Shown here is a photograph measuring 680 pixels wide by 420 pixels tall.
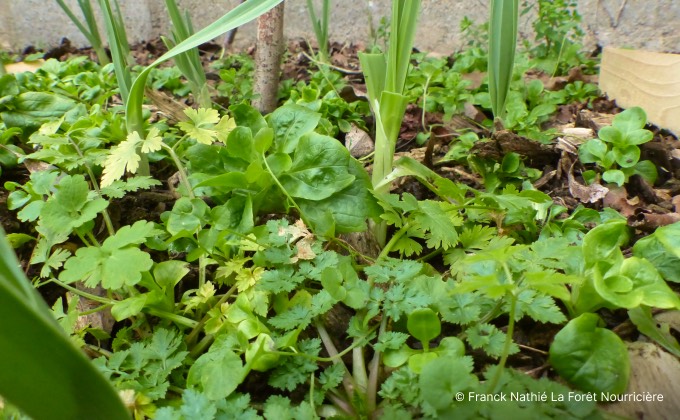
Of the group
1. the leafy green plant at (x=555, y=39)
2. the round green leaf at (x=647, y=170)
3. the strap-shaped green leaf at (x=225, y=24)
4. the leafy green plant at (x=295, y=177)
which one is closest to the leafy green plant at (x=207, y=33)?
the strap-shaped green leaf at (x=225, y=24)

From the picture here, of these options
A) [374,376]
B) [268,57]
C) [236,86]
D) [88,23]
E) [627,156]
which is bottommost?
[374,376]

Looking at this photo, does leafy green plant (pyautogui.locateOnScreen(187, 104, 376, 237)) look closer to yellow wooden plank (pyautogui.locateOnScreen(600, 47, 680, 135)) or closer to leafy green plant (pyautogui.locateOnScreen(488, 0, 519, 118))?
leafy green plant (pyautogui.locateOnScreen(488, 0, 519, 118))

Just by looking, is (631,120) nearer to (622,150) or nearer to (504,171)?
(622,150)

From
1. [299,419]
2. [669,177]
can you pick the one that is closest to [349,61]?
[669,177]

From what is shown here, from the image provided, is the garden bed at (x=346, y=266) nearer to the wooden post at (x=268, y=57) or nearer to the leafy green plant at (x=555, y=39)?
the wooden post at (x=268, y=57)

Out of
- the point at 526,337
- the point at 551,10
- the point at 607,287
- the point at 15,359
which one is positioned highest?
the point at 551,10

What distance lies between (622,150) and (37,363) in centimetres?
128

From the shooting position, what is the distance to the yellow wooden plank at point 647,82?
1.45m

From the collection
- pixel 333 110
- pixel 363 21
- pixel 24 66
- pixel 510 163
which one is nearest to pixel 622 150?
pixel 510 163

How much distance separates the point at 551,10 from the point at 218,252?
65.4 inches

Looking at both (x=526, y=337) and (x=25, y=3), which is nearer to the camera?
(x=526, y=337)

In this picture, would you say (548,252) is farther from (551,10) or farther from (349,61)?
(349,61)

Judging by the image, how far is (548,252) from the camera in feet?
2.61

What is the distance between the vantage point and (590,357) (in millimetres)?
686
